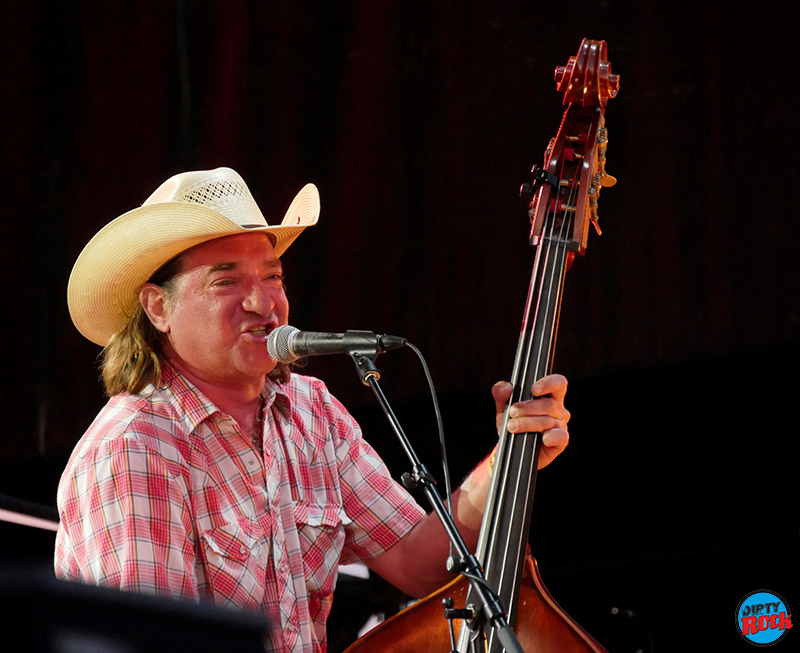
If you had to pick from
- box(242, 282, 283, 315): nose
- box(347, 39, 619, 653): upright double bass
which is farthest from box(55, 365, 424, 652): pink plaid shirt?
box(347, 39, 619, 653): upright double bass

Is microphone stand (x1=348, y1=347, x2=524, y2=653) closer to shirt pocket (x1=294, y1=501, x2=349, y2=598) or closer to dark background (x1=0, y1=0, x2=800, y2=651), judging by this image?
shirt pocket (x1=294, y1=501, x2=349, y2=598)

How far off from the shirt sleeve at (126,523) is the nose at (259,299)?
1.43 feet

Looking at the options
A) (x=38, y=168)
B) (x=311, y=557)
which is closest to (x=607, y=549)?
(x=311, y=557)

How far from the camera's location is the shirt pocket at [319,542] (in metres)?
2.50

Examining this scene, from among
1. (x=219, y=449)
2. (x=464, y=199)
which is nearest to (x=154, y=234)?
(x=219, y=449)

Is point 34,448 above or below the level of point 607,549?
above

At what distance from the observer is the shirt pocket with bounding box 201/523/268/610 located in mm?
2279

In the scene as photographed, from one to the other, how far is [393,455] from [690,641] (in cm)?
109

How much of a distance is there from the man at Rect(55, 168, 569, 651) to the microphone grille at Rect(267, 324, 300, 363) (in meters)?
0.45

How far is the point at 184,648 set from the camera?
0.79 m

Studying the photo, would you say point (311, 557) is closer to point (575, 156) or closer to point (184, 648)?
point (575, 156)

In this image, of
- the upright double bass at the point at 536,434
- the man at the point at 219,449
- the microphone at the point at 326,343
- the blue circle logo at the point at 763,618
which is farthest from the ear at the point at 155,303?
the blue circle logo at the point at 763,618

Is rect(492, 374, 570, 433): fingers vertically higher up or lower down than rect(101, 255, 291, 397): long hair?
lower down

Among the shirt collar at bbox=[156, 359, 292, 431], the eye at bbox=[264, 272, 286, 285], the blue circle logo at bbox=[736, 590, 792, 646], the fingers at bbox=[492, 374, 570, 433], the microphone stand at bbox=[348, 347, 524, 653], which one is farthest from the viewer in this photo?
the blue circle logo at bbox=[736, 590, 792, 646]
